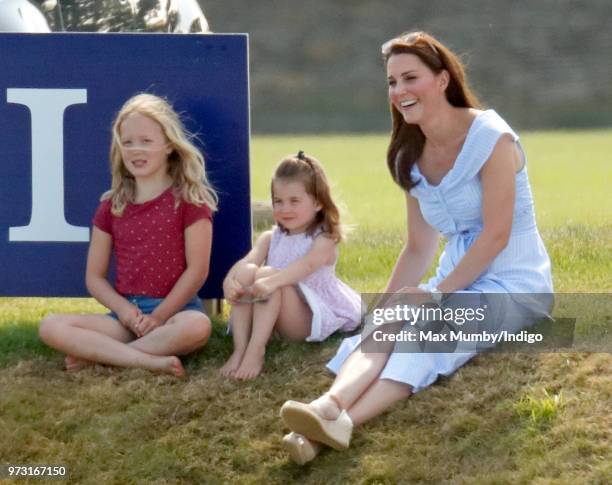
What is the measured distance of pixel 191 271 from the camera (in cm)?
577

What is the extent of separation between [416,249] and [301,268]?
1.42 ft

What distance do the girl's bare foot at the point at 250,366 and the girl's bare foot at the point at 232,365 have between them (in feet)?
0.06

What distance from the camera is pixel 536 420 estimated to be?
4.82m

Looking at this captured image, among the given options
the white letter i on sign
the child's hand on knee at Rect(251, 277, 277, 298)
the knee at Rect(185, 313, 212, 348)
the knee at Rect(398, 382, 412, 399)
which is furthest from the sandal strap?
the white letter i on sign

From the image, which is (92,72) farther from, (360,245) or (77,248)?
(360,245)

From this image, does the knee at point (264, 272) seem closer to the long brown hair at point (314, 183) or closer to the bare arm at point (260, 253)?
the bare arm at point (260, 253)

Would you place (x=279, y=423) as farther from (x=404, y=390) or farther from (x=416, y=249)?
(x=416, y=249)

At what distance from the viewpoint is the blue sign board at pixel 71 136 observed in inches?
244

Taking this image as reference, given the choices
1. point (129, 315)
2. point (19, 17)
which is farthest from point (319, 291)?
point (19, 17)

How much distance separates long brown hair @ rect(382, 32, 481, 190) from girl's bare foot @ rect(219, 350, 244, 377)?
87cm

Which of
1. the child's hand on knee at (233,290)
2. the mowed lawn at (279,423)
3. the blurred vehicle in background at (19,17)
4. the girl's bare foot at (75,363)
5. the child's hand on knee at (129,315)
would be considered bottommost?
the mowed lawn at (279,423)

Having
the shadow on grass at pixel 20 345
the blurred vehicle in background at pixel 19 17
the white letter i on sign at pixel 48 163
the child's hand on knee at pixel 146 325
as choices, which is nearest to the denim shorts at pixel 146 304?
the child's hand on knee at pixel 146 325

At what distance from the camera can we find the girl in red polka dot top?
222 inches

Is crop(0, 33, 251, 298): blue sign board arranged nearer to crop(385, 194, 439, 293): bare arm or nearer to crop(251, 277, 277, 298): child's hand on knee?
crop(251, 277, 277, 298): child's hand on knee
